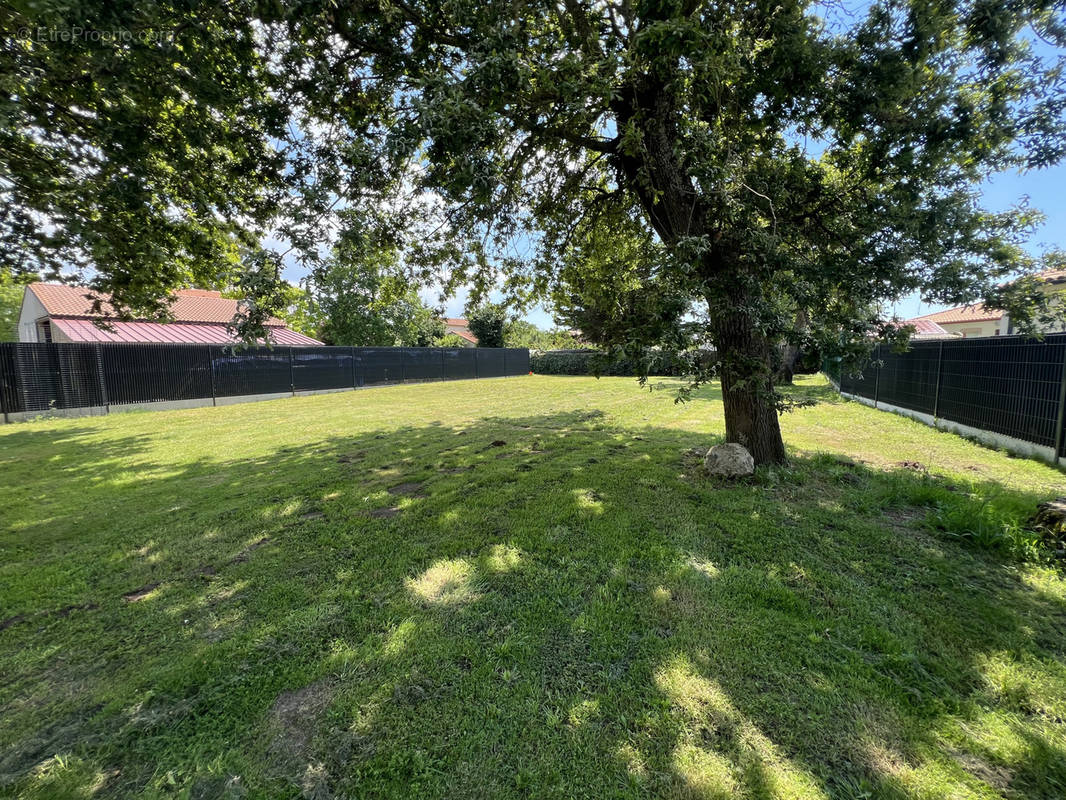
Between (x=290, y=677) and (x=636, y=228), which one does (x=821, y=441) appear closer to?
(x=636, y=228)

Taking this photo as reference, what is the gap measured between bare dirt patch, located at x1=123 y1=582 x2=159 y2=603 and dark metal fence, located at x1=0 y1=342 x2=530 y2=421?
4.48m

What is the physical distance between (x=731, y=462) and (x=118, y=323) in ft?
66.9

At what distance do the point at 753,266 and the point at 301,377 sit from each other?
17.0 metres

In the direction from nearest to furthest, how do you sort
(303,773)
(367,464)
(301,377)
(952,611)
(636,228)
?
(303,773)
(952,611)
(367,464)
(636,228)
(301,377)

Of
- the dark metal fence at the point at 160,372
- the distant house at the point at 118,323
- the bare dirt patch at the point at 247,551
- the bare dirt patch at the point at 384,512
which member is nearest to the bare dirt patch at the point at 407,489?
the bare dirt patch at the point at 384,512

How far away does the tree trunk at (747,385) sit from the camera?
377 centimetres

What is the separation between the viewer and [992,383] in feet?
19.6

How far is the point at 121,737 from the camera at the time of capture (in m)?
1.63

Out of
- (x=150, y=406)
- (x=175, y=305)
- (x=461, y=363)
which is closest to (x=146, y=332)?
(x=150, y=406)

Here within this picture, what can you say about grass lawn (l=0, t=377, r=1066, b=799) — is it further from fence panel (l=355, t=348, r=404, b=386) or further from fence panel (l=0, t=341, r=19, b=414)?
fence panel (l=355, t=348, r=404, b=386)

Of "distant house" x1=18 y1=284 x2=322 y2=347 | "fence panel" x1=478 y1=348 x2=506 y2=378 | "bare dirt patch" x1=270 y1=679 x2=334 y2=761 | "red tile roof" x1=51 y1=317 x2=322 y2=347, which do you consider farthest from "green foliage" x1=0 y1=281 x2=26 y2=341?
"bare dirt patch" x1=270 y1=679 x2=334 y2=761

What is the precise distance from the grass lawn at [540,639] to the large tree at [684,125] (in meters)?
1.61

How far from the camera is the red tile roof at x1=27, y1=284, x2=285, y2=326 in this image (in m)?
15.7

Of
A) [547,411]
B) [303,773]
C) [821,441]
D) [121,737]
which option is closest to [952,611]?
[303,773]
